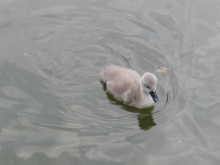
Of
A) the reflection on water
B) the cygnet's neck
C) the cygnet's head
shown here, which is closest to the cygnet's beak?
the cygnet's head

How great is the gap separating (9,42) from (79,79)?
1572 mm

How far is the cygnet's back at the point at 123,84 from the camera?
574 centimetres

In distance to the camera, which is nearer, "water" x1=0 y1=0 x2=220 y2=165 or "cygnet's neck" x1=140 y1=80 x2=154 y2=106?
"water" x1=0 y1=0 x2=220 y2=165

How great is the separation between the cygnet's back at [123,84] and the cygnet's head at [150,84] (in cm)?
17

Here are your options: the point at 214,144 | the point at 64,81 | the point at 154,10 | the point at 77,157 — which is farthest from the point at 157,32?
the point at 77,157

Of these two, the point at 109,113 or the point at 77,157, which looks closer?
the point at 77,157

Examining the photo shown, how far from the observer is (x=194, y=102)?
5828 millimetres

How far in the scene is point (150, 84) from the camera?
217 inches

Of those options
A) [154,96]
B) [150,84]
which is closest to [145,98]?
[154,96]

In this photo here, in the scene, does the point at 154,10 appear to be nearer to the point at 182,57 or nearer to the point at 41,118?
the point at 182,57

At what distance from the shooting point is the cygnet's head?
548 centimetres

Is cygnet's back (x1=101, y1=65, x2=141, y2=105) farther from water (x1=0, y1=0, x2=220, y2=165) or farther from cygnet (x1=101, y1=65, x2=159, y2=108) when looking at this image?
water (x1=0, y1=0, x2=220, y2=165)

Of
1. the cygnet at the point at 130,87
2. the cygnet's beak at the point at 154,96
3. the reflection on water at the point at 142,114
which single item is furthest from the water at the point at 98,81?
the cygnet's beak at the point at 154,96

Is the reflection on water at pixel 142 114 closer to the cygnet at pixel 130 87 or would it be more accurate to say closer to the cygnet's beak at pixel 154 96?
the cygnet at pixel 130 87
